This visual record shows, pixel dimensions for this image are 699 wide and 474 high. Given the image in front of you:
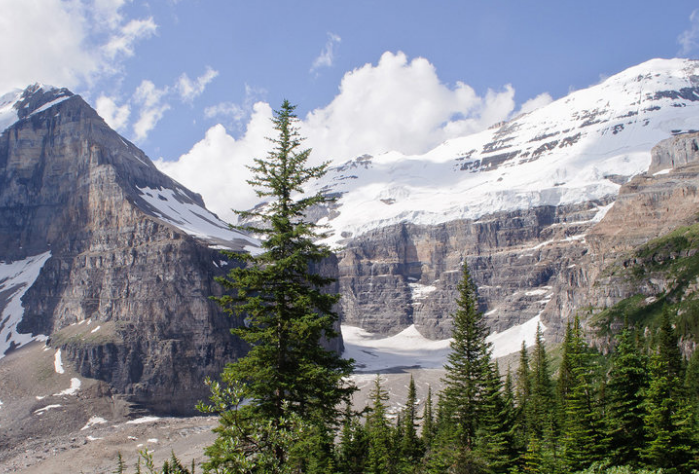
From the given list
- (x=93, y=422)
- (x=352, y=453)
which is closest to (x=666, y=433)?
(x=352, y=453)

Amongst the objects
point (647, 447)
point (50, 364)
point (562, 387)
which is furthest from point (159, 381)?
point (647, 447)

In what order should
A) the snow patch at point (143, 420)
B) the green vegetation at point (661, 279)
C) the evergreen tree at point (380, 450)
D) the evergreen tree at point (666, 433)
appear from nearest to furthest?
the evergreen tree at point (666, 433)
the evergreen tree at point (380, 450)
the snow patch at point (143, 420)
the green vegetation at point (661, 279)

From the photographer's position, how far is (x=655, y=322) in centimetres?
15075

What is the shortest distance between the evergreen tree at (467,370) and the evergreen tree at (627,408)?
9458mm

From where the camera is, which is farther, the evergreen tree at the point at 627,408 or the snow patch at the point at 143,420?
the snow patch at the point at 143,420

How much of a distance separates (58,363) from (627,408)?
6945 inches

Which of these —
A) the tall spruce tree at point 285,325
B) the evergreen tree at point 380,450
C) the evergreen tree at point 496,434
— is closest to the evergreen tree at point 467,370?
the evergreen tree at point 496,434

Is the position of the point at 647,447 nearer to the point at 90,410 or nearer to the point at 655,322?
the point at 655,322

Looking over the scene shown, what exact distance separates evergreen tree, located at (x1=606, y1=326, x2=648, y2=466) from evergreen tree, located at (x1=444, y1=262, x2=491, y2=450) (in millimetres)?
9458

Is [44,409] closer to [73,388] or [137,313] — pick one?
[73,388]

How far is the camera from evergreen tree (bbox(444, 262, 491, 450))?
3744 centimetres

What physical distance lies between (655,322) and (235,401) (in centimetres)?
16519

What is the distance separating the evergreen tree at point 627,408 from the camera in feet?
92.3

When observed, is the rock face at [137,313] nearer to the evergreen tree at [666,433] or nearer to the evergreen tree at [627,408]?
the evergreen tree at [627,408]
